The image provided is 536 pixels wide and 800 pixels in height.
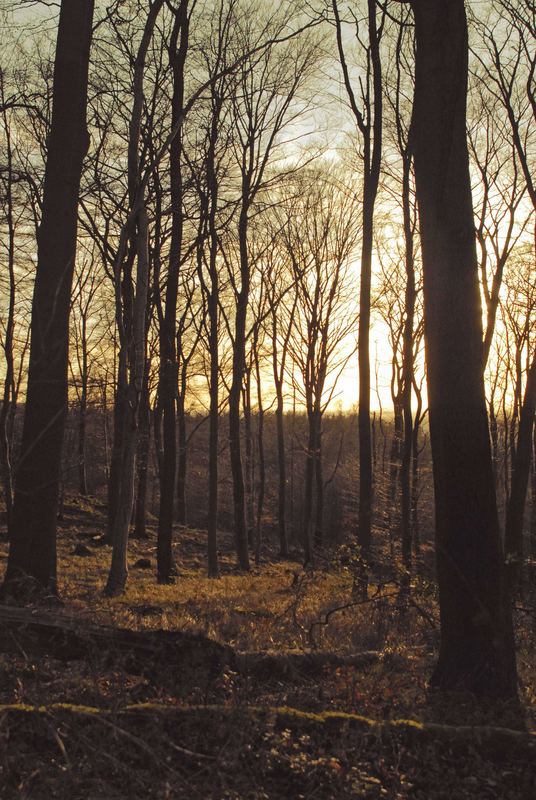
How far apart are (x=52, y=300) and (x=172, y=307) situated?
602cm

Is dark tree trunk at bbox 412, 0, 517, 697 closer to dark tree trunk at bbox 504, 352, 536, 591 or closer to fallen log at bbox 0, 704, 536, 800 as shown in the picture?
fallen log at bbox 0, 704, 536, 800

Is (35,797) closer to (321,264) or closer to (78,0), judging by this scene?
(78,0)

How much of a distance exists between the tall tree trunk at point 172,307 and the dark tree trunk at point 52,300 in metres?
4.63

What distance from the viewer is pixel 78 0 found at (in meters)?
8.26

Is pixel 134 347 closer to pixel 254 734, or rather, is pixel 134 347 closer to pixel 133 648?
pixel 133 648

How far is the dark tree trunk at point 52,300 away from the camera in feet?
24.8

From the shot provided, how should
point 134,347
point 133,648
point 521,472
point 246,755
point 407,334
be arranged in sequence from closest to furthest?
point 246,755 < point 133,648 < point 134,347 < point 521,472 < point 407,334

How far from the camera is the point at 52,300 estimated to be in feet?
24.6

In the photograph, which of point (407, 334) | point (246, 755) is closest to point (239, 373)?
point (407, 334)

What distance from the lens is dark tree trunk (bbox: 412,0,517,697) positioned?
458cm

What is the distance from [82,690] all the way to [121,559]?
677 cm

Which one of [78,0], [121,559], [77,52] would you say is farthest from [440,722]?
[78,0]

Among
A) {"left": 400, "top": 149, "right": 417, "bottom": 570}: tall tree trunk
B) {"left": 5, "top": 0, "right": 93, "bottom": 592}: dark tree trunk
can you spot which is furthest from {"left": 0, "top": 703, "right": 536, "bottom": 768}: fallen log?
{"left": 400, "top": 149, "right": 417, "bottom": 570}: tall tree trunk

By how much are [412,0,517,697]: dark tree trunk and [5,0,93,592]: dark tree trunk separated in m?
4.23
